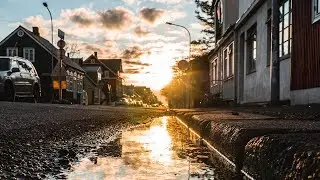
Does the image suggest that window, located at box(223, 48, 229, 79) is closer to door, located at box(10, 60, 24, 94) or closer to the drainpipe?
the drainpipe

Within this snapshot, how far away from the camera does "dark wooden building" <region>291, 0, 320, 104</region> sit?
27.4 feet

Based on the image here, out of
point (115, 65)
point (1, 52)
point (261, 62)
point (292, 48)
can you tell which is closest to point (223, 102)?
point (261, 62)

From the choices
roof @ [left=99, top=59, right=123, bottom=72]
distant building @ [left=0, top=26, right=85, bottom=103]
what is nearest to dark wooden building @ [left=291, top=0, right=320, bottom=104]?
distant building @ [left=0, top=26, right=85, bottom=103]

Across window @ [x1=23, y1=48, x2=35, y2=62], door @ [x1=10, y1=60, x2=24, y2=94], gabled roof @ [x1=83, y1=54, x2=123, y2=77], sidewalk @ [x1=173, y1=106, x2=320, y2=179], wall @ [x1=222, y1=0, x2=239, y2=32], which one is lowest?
sidewalk @ [x1=173, y1=106, x2=320, y2=179]

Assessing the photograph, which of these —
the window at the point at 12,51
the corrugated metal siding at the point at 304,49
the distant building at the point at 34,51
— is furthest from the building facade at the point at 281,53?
the window at the point at 12,51

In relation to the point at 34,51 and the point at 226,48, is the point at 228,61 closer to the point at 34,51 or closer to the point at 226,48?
the point at 226,48

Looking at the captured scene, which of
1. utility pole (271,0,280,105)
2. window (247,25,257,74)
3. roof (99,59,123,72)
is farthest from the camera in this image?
roof (99,59,123,72)

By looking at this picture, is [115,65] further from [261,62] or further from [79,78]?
[261,62]

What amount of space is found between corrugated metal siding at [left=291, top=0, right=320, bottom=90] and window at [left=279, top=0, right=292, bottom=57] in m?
0.72

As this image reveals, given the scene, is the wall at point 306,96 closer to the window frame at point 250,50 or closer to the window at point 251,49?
the window at point 251,49

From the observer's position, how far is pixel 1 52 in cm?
5409

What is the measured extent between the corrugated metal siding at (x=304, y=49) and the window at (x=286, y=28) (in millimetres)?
721

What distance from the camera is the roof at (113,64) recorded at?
10050 centimetres

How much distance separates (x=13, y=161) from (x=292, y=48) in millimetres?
8040
